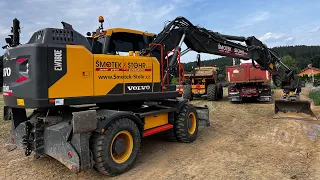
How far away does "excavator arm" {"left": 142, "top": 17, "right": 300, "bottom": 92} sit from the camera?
7.31 m

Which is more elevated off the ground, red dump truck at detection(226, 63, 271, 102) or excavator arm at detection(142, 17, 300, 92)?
excavator arm at detection(142, 17, 300, 92)

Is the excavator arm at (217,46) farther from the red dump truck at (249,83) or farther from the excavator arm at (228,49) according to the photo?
the red dump truck at (249,83)

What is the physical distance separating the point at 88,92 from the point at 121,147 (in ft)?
3.89

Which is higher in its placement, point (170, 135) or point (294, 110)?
point (294, 110)

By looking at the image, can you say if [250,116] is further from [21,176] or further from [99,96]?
[21,176]

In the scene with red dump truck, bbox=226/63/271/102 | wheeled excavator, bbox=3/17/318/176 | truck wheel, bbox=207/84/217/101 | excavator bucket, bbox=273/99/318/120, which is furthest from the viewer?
truck wheel, bbox=207/84/217/101

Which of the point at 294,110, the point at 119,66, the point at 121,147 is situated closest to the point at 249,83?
the point at 294,110

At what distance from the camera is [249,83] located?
1598 cm

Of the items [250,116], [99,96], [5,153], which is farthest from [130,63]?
[250,116]

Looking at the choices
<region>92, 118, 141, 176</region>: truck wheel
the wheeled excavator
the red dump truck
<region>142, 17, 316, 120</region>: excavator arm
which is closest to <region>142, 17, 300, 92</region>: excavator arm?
<region>142, 17, 316, 120</region>: excavator arm

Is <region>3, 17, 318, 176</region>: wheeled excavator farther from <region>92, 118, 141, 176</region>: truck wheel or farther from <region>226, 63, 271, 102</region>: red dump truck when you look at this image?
<region>226, 63, 271, 102</region>: red dump truck

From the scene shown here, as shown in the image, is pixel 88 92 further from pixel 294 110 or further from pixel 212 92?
pixel 212 92

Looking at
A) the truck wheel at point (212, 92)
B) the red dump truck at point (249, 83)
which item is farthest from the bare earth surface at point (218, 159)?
the truck wheel at point (212, 92)

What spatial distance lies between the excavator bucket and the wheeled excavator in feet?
17.4
